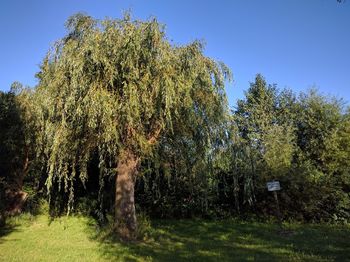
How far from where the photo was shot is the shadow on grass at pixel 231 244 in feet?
26.2

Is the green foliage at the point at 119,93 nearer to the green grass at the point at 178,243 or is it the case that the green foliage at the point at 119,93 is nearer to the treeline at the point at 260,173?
the treeline at the point at 260,173

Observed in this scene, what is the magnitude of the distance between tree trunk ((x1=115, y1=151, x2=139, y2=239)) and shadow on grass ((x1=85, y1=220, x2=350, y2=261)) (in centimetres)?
45

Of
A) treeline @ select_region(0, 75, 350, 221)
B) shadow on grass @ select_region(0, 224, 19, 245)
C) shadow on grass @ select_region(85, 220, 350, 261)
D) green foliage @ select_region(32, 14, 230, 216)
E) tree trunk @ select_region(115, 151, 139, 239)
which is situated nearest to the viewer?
shadow on grass @ select_region(85, 220, 350, 261)

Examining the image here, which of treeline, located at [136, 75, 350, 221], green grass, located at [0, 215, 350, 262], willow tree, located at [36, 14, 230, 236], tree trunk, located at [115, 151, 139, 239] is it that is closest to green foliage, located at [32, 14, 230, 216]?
willow tree, located at [36, 14, 230, 236]

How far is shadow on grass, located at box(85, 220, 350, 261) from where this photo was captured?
26.2 ft

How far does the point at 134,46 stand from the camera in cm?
972

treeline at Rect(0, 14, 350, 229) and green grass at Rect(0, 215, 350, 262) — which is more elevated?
treeline at Rect(0, 14, 350, 229)

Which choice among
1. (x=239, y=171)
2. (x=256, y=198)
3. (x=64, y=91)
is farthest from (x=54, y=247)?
(x=256, y=198)

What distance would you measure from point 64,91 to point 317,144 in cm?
1546

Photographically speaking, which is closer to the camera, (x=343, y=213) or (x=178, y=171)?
(x=178, y=171)

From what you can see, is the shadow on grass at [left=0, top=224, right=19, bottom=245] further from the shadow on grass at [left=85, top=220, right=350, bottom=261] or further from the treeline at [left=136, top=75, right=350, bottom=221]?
the treeline at [left=136, top=75, right=350, bottom=221]

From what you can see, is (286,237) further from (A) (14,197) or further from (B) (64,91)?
(A) (14,197)

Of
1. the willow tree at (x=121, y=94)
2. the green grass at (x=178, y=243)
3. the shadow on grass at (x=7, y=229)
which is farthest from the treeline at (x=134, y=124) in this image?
the green grass at (x=178, y=243)

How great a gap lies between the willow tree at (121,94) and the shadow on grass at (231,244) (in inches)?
50.9
